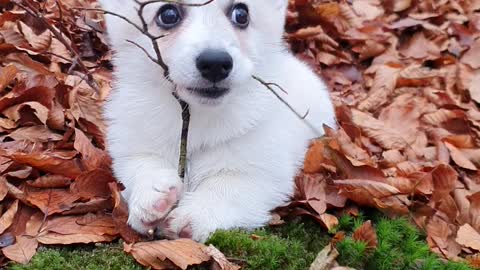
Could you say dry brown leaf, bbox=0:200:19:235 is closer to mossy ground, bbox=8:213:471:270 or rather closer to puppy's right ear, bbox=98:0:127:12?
mossy ground, bbox=8:213:471:270

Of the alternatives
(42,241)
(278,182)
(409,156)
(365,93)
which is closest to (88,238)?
(42,241)

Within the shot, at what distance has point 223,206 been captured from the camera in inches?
122

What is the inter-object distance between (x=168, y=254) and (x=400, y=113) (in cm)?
257

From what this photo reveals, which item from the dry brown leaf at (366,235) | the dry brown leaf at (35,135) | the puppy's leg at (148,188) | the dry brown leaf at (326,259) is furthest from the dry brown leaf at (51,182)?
the dry brown leaf at (366,235)

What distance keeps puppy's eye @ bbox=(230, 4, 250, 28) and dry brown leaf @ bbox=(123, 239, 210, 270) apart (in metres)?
1.03

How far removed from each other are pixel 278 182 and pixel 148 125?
2.21 ft

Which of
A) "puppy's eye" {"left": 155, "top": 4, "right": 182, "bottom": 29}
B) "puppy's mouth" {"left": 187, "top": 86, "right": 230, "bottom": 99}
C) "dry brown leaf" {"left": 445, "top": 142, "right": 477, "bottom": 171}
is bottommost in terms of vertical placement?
"dry brown leaf" {"left": 445, "top": 142, "right": 477, "bottom": 171}

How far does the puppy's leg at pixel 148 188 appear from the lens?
2.94m

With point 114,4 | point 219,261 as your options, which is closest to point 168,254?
point 219,261

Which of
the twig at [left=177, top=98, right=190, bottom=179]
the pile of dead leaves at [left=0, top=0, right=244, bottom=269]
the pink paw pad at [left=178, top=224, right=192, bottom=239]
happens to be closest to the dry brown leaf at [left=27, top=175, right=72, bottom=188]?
the pile of dead leaves at [left=0, top=0, right=244, bottom=269]

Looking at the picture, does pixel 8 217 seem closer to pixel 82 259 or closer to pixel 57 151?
pixel 82 259

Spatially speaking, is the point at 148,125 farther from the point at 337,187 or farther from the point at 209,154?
the point at 337,187

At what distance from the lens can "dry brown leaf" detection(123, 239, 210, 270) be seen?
2721 millimetres

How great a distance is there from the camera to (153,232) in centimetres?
296
